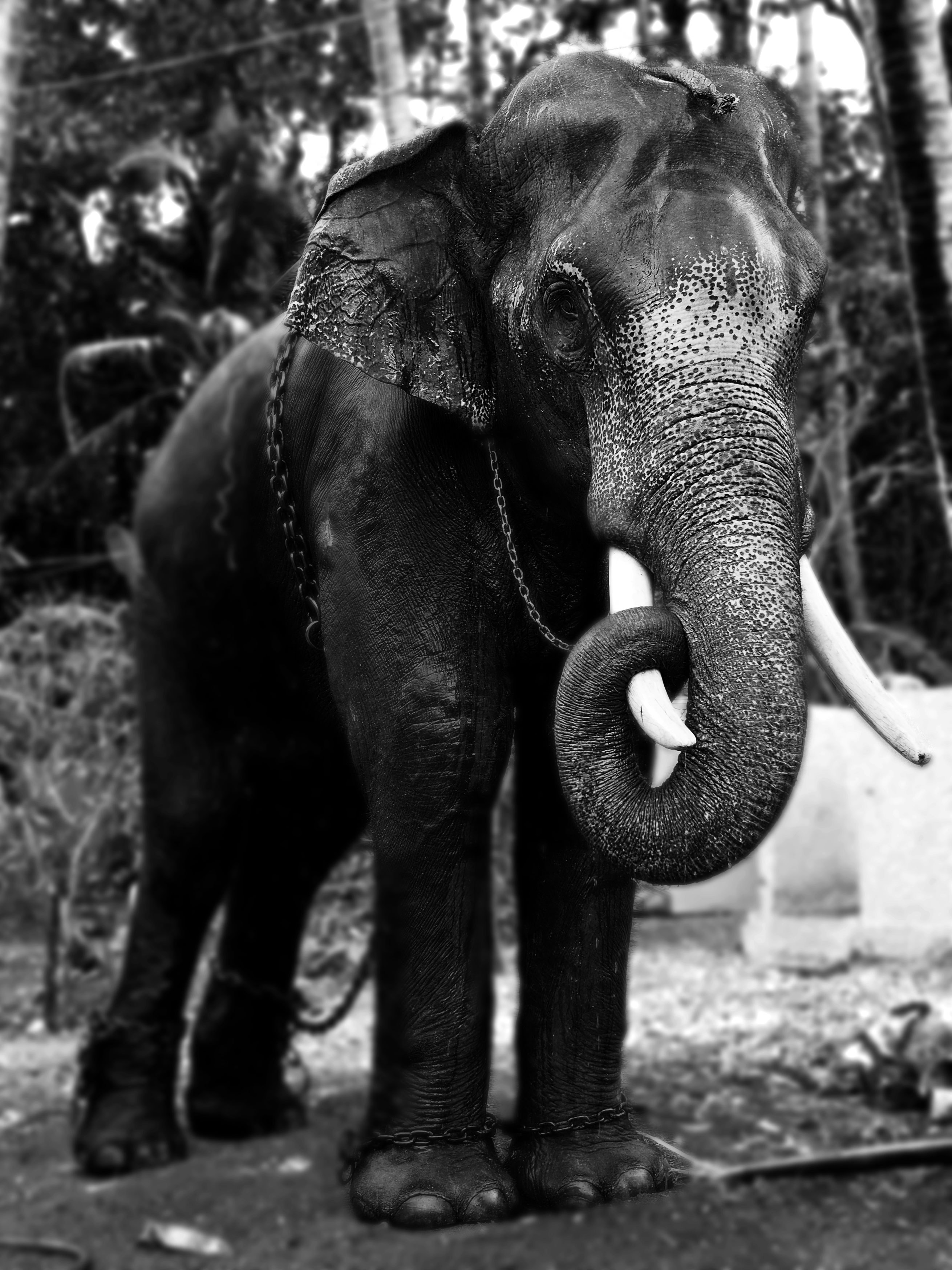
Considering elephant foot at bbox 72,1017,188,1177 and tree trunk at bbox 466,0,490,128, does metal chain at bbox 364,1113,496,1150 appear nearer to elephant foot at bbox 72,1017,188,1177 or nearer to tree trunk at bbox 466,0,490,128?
elephant foot at bbox 72,1017,188,1177

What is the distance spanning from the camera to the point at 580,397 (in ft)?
4.24

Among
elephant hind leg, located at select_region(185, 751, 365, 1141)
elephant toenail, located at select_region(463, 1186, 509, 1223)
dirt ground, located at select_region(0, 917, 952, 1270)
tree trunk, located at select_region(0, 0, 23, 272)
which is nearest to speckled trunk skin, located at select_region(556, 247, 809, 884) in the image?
elephant toenail, located at select_region(463, 1186, 509, 1223)

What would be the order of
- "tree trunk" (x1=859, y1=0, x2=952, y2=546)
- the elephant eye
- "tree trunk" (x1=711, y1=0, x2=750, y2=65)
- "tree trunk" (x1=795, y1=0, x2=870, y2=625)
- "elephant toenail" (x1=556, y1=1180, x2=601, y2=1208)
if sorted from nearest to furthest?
the elephant eye < "elephant toenail" (x1=556, y1=1180, x2=601, y2=1208) < "tree trunk" (x1=859, y1=0, x2=952, y2=546) < "tree trunk" (x1=795, y1=0, x2=870, y2=625) < "tree trunk" (x1=711, y1=0, x2=750, y2=65)

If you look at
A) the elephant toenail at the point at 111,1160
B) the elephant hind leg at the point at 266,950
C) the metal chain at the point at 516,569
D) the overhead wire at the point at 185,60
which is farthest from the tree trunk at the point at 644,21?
the metal chain at the point at 516,569

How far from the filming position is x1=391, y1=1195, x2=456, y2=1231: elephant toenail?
1.34 metres

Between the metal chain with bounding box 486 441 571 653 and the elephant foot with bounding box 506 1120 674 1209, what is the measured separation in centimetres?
43

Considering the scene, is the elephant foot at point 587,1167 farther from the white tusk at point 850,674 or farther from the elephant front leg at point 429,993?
the white tusk at point 850,674

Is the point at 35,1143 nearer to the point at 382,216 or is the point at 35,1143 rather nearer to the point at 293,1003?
the point at 293,1003

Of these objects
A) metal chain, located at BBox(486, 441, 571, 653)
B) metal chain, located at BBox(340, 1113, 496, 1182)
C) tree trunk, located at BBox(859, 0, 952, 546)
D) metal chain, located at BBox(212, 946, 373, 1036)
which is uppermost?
tree trunk, located at BBox(859, 0, 952, 546)

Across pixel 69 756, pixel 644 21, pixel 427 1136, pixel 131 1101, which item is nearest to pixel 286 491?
pixel 427 1136

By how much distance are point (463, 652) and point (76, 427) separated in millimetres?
7358

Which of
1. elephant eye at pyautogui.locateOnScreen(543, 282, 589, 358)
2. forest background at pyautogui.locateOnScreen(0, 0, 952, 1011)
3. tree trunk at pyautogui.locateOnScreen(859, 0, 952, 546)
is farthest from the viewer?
forest background at pyautogui.locateOnScreen(0, 0, 952, 1011)

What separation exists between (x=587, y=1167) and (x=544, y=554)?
0.52 m

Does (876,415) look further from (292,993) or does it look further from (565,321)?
(565,321)
